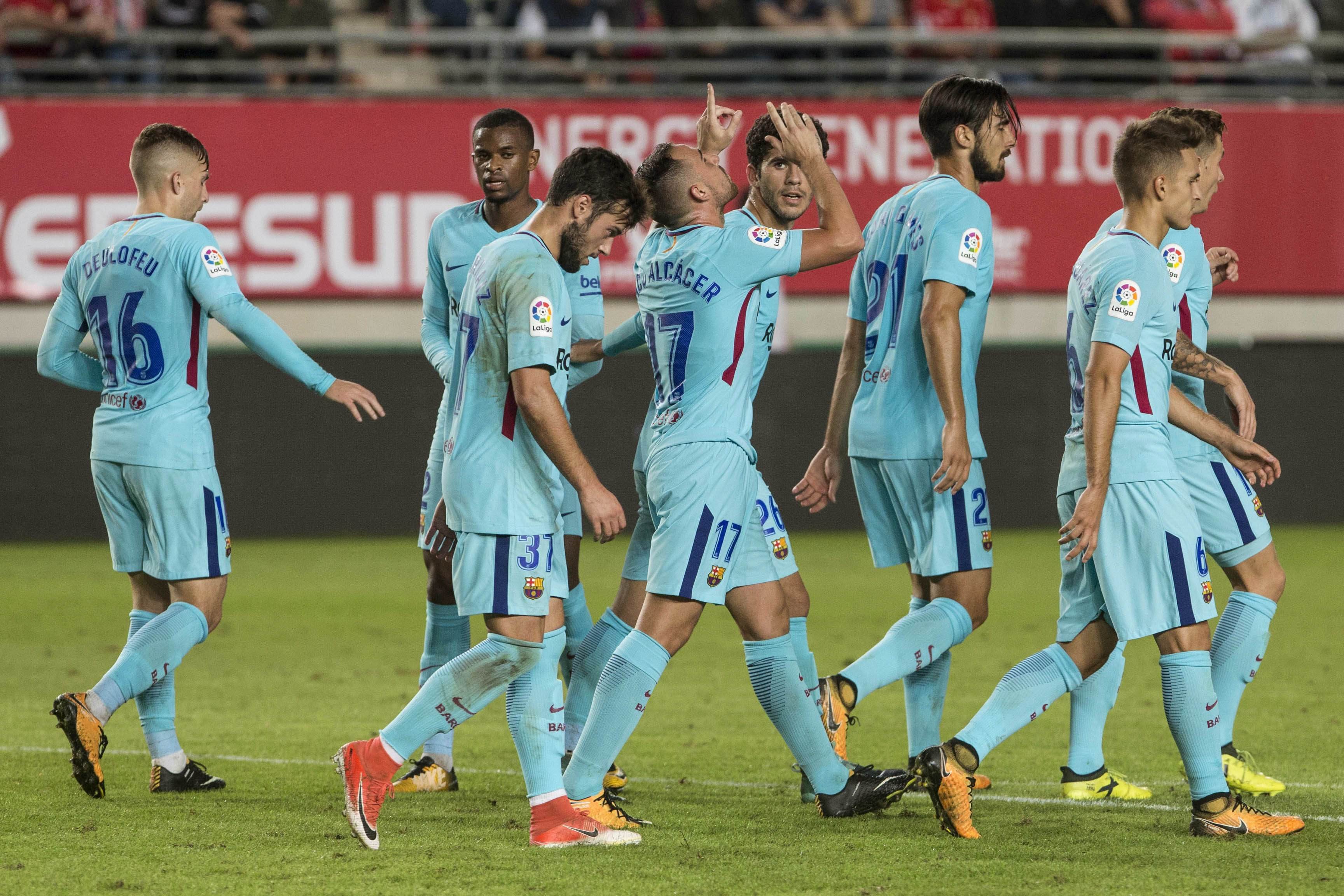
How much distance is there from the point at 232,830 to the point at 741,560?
170 centimetres

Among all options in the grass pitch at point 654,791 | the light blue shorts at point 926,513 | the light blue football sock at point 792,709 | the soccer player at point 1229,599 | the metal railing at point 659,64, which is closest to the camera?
the grass pitch at point 654,791

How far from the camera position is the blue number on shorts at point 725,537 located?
4645 millimetres

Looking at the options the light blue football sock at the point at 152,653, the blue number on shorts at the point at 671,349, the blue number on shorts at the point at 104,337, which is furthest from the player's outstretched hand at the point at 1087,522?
the blue number on shorts at the point at 104,337

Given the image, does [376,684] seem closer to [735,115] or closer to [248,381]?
[735,115]

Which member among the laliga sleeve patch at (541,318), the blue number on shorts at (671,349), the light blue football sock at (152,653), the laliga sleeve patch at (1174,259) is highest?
the laliga sleeve patch at (1174,259)

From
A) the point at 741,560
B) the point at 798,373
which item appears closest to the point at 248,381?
the point at 798,373

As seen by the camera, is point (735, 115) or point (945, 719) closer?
point (735, 115)

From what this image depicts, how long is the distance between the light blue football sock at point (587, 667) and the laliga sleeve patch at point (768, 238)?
136 centimetres

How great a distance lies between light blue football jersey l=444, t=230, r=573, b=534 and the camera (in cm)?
441

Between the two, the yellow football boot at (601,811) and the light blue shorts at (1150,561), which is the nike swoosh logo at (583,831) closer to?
the yellow football boot at (601,811)

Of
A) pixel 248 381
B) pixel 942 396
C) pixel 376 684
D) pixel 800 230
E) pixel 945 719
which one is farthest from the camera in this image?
pixel 248 381

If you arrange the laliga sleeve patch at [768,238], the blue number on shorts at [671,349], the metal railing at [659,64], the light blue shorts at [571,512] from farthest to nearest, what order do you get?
the metal railing at [659,64]
the light blue shorts at [571,512]
the blue number on shorts at [671,349]
the laliga sleeve patch at [768,238]

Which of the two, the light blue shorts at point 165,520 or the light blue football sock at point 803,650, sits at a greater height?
the light blue shorts at point 165,520

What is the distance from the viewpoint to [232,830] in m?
4.82
